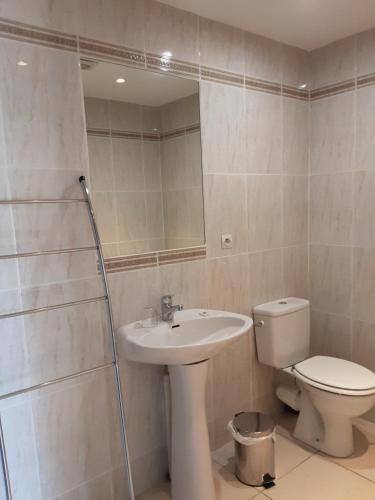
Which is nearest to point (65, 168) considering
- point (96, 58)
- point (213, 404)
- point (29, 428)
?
point (96, 58)

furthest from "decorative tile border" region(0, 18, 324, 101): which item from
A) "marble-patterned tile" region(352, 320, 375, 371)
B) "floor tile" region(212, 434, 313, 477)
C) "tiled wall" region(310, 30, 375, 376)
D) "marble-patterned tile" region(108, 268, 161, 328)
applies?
"floor tile" region(212, 434, 313, 477)

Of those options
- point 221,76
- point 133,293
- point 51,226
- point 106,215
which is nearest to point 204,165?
point 221,76

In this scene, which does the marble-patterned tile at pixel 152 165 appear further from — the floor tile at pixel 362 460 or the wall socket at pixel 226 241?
the floor tile at pixel 362 460

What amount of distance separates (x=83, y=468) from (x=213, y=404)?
79 centimetres

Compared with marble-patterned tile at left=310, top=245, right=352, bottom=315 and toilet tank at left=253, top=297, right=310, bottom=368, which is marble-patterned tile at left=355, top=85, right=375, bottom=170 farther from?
toilet tank at left=253, top=297, right=310, bottom=368

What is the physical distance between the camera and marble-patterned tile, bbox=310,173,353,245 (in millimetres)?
2410

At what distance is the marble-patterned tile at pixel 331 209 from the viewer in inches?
94.9

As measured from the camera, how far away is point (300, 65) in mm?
2475

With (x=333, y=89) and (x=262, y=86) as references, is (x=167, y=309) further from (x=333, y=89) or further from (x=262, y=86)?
(x=333, y=89)

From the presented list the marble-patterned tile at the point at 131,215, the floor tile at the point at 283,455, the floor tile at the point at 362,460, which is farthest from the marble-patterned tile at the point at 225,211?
the floor tile at the point at 362,460

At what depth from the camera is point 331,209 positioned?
250 cm

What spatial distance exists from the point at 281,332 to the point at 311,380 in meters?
0.32

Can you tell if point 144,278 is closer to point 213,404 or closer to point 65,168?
point 65,168

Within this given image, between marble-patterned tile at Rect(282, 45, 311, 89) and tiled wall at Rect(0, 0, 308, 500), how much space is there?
0.01 metres
